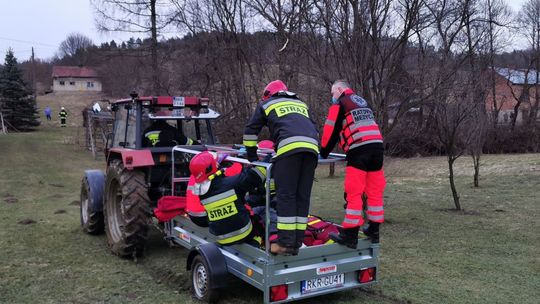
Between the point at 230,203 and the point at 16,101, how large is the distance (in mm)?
36628

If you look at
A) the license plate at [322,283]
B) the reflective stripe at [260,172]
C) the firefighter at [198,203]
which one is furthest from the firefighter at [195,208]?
the license plate at [322,283]

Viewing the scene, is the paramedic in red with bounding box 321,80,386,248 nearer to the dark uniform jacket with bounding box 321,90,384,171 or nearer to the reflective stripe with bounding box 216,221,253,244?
the dark uniform jacket with bounding box 321,90,384,171

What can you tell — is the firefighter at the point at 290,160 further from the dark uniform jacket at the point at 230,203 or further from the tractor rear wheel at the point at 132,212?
the tractor rear wheel at the point at 132,212

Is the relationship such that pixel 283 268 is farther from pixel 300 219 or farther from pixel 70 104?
pixel 70 104

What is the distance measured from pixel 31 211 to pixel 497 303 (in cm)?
861

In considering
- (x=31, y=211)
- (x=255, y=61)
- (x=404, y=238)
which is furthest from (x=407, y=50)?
(x=255, y=61)

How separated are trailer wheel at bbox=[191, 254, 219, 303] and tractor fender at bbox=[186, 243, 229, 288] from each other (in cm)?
4

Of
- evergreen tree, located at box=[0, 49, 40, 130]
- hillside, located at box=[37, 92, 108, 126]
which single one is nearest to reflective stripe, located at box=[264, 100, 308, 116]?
evergreen tree, located at box=[0, 49, 40, 130]

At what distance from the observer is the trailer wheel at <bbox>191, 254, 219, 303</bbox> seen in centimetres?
490

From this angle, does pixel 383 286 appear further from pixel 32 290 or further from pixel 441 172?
pixel 441 172

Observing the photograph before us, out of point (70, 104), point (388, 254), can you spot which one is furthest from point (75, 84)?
point (388, 254)

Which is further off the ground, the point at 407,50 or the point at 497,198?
the point at 407,50

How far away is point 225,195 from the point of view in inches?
200

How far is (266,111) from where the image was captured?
5.06 m
